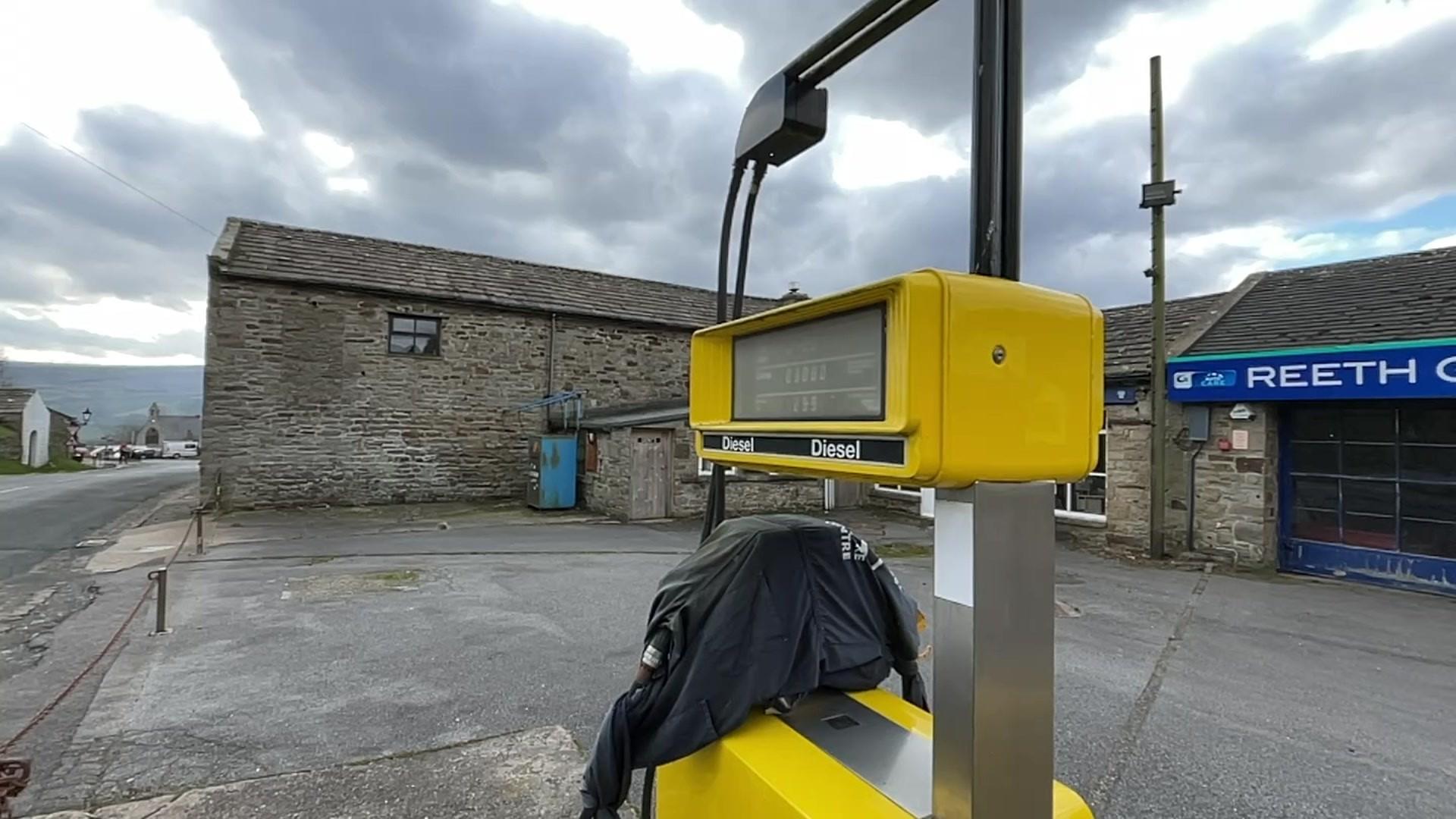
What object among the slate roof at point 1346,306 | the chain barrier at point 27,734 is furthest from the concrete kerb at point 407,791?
the slate roof at point 1346,306

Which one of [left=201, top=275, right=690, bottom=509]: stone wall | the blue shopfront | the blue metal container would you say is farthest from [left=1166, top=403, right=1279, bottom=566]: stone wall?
[left=201, top=275, right=690, bottom=509]: stone wall

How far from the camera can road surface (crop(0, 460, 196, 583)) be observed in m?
9.81

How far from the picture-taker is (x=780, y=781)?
1.56 metres

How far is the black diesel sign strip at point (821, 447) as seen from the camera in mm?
1245

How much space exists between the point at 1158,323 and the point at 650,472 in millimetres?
8775

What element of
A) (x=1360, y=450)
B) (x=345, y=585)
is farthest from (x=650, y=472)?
(x=1360, y=450)

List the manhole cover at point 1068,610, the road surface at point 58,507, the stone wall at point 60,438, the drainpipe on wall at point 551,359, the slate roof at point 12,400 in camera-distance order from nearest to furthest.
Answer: the manhole cover at point 1068,610, the road surface at point 58,507, the drainpipe on wall at point 551,359, the slate roof at point 12,400, the stone wall at point 60,438

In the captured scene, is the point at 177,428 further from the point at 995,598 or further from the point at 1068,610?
the point at 995,598

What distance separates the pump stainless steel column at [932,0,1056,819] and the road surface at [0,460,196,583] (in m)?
10.9

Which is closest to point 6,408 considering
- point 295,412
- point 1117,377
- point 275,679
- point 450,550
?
point 295,412

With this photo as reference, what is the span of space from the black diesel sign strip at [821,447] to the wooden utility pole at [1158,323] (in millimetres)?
10243

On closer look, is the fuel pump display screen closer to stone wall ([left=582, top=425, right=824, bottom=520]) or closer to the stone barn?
stone wall ([left=582, top=425, right=824, bottom=520])

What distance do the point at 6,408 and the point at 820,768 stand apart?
147ft

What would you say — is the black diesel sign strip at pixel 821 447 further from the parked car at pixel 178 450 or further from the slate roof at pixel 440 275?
the parked car at pixel 178 450
